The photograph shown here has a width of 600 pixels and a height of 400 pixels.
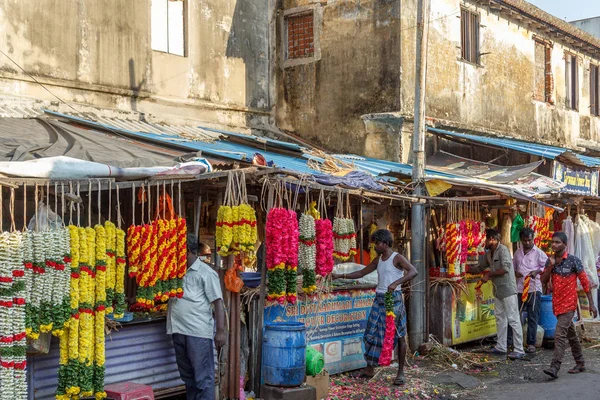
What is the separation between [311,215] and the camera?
869 cm

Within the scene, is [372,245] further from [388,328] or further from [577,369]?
[577,369]

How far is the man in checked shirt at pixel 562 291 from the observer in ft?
31.4

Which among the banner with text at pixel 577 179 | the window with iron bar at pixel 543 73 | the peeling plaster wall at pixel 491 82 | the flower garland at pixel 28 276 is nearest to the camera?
the flower garland at pixel 28 276

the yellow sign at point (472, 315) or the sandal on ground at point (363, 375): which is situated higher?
the yellow sign at point (472, 315)

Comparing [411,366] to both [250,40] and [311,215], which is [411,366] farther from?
[250,40]

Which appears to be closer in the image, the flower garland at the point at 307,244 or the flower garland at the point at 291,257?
the flower garland at the point at 291,257

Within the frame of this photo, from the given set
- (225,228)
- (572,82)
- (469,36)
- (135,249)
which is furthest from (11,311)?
(572,82)

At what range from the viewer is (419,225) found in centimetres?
1105

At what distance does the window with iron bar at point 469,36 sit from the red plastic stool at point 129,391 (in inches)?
426

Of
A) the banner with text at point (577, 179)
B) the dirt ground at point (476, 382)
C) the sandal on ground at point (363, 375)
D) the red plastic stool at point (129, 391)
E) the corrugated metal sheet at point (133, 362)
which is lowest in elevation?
the dirt ground at point (476, 382)

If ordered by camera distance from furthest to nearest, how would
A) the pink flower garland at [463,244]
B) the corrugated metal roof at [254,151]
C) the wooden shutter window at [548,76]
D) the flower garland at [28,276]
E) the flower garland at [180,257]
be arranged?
the wooden shutter window at [548,76] < the pink flower garland at [463,244] < the corrugated metal roof at [254,151] < the flower garland at [180,257] < the flower garland at [28,276]

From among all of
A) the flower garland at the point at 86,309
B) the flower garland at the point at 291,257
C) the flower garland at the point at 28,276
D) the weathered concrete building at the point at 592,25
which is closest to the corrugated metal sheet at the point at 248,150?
the flower garland at the point at 291,257

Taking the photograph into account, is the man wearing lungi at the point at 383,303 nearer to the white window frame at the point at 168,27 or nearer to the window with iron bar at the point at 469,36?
the white window frame at the point at 168,27

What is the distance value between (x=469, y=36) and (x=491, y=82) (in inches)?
47.9
